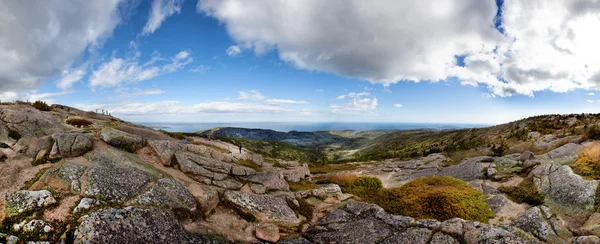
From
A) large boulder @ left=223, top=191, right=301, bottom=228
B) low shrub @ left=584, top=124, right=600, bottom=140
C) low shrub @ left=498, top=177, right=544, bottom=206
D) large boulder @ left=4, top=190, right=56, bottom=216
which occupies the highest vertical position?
low shrub @ left=584, top=124, right=600, bottom=140

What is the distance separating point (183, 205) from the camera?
16.8 meters

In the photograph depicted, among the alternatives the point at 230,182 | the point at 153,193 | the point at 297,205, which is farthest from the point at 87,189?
the point at 297,205

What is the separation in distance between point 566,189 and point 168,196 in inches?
1157

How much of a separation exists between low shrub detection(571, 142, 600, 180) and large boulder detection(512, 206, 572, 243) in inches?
284

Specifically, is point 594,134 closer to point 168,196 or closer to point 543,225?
point 543,225

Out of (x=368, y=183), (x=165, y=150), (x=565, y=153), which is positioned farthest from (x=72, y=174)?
(x=565, y=153)

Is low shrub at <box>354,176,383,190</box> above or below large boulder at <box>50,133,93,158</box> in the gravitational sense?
below

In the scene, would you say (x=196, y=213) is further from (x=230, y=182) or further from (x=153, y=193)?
(x=230, y=182)

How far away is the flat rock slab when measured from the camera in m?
15.0

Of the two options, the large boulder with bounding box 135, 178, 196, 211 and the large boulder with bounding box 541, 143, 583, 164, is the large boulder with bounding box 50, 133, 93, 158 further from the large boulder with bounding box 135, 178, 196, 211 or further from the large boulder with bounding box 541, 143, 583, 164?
the large boulder with bounding box 541, 143, 583, 164

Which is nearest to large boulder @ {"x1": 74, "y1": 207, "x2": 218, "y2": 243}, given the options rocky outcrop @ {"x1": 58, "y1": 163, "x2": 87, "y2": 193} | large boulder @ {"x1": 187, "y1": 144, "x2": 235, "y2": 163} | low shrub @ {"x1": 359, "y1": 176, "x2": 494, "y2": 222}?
rocky outcrop @ {"x1": 58, "y1": 163, "x2": 87, "y2": 193}

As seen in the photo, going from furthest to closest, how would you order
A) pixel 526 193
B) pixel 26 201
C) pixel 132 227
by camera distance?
pixel 526 193 → pixel 132 227 → pixel 26 201

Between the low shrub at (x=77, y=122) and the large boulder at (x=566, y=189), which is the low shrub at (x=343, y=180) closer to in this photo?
the large boulder at (x=566, y=189)

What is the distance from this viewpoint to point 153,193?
16.5 meters
